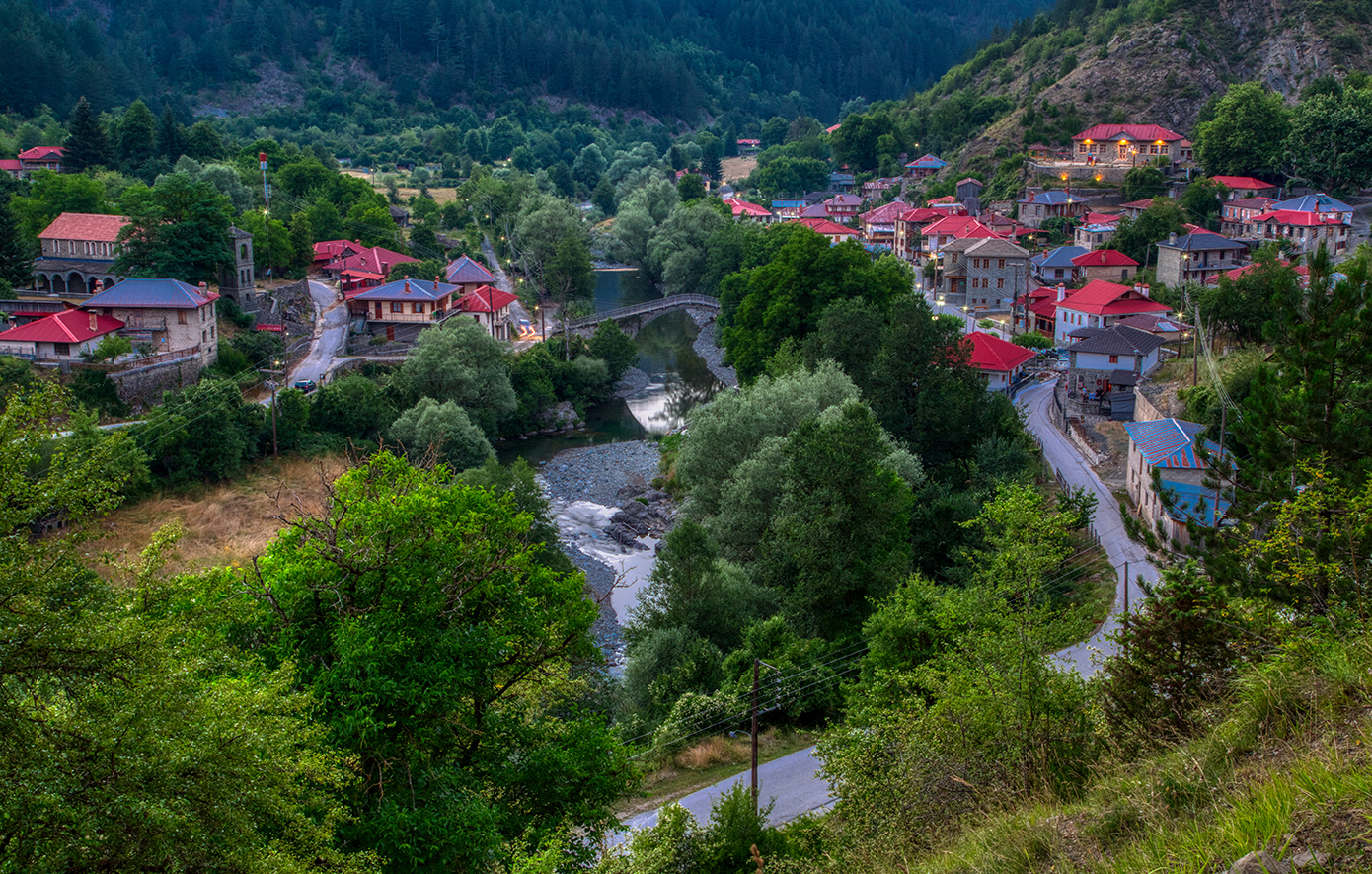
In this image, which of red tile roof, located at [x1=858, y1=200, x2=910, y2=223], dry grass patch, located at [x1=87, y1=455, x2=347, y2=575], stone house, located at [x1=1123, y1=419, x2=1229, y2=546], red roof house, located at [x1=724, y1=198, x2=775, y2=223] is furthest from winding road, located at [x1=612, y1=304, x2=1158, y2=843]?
red roof house, located at [x1=724, y1=198, x2=775, y2=223]

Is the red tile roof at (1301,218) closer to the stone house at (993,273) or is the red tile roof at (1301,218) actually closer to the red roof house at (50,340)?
the stone house at (993,273)

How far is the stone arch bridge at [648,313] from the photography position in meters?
47.5

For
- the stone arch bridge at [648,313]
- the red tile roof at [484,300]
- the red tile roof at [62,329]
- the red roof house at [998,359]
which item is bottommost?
the stone arch bridge at [648,313]

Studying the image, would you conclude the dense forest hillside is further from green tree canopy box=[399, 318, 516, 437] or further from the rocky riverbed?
the rocky riverbed

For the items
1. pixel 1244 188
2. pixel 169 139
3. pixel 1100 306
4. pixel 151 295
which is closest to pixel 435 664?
pixel 151 295

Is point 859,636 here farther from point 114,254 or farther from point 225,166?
point 225,166

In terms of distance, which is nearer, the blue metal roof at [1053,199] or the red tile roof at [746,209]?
the blue metal roof at [1053,199]

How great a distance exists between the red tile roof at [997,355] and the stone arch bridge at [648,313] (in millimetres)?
17778

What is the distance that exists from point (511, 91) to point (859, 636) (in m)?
119

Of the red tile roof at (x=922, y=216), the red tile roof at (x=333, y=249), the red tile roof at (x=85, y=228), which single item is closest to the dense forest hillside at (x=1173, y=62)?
the red tile roof at (x=922, y=216)

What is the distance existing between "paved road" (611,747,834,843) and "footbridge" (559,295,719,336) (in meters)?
34.3

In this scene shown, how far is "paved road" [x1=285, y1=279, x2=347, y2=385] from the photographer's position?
35594 mm

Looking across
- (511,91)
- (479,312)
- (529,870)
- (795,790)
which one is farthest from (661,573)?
(511,91)

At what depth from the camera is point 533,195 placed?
216ft
